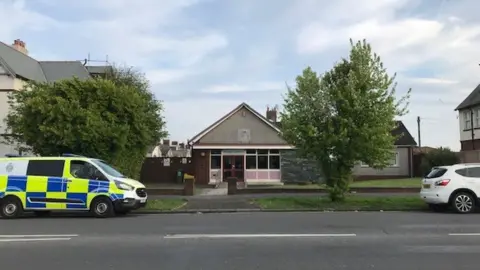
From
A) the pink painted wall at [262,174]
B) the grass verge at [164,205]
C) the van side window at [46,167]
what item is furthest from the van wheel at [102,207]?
the pink painted wall at [262,174]

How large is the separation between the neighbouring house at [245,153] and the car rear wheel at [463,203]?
22.2 metres

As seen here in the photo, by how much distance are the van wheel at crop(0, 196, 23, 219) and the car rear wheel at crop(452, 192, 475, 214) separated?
1398cm

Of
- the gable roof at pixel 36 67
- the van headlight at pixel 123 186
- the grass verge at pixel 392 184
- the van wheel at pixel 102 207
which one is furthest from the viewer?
the gable roof at pixel 36 67

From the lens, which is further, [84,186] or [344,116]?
[344,116]

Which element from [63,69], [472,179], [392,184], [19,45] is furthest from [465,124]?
[19,45]

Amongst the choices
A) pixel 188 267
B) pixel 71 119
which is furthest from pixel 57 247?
pixel 71 119

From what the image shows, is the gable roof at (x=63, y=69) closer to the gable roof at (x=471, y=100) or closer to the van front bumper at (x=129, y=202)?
the van front bumper at (x=129, y=202)

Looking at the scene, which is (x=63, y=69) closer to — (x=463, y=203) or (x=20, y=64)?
(x=20, y=64)

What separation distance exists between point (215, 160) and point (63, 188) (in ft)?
77.7

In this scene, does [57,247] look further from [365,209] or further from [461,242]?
[365,209]

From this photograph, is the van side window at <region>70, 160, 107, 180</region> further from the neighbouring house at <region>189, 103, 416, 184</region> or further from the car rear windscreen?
the neighbouring house at <region>189, 103, 416, 184</region>

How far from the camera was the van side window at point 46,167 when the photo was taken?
16656 mm

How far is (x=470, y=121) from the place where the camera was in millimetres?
44719

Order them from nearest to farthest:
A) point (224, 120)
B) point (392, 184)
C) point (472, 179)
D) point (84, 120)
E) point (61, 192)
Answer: point (61, 192)
point (472, 179)
point (84, 120)
point (392, 184)
point (224, 120)
